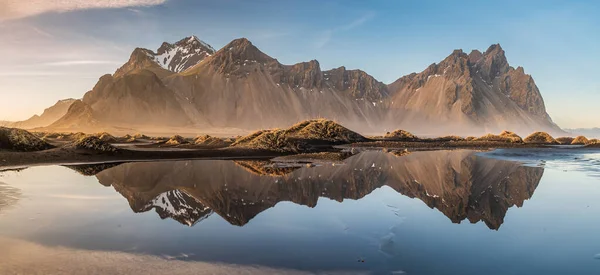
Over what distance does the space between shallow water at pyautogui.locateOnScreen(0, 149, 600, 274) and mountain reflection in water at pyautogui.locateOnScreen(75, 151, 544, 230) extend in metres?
0.07

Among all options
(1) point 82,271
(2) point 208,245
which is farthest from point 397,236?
(1) point 82,271

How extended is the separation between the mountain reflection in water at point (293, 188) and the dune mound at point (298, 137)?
1747 cm

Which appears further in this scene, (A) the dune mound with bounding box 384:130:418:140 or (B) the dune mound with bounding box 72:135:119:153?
(A) the dune mound with bounding box 384:130:418:140

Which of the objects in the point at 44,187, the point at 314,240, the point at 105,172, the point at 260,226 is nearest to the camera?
the point at 314,240

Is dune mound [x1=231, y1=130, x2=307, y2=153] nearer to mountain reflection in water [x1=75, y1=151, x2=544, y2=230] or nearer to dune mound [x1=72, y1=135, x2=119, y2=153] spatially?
dune mound [x1=72, y1=135, x2=119, y2=153]

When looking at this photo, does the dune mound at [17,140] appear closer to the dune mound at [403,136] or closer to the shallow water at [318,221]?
the shallow water at [318,221]

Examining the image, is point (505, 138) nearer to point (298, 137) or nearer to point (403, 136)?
point (403, 136)

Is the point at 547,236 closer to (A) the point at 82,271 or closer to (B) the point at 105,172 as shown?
(A) the point at 82,271

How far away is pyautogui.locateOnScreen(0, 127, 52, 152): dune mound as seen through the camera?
3269cm

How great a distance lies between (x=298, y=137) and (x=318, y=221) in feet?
160

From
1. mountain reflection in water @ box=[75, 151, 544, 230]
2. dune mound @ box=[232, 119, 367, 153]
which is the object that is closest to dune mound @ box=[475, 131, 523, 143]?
dune mound @ box=[232, 119, 367, 153]

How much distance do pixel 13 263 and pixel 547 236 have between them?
39.7ft

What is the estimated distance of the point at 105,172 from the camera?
960 inches

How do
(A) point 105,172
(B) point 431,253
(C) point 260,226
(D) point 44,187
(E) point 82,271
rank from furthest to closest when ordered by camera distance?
1. (A) point 105,172
2. (D) point 44,187
3. (C) point 260,226
4. (B) point 431,253
5. (E) point 82,271
